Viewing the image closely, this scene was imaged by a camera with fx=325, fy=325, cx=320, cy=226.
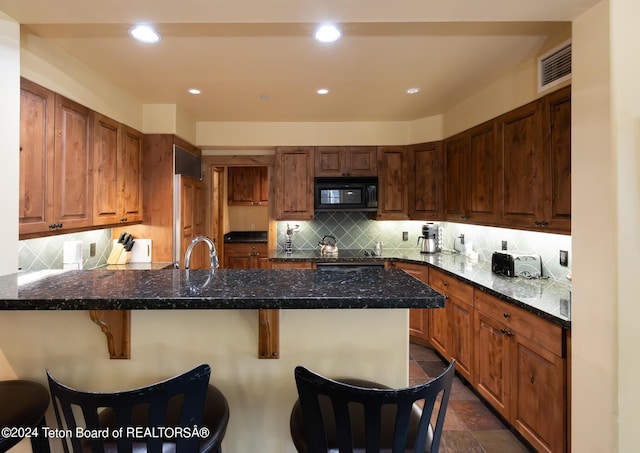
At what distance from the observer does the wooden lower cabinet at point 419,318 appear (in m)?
3.37

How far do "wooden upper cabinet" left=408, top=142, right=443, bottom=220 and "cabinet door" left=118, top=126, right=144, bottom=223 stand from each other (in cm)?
293

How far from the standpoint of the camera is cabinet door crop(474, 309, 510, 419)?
6.95ft

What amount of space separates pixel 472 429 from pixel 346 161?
2.88 m

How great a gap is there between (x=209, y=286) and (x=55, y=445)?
0.91 metres

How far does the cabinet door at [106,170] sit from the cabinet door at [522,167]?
3248 mm

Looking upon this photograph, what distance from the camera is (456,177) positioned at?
3.39m

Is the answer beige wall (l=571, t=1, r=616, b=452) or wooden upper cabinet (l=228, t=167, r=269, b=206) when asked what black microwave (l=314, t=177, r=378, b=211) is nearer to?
beige wall (l=571, t=1, r=616, b=452)

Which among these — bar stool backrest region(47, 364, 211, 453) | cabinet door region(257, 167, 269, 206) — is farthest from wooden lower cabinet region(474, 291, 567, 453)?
cabinet door region(257, 167, 269, 206)

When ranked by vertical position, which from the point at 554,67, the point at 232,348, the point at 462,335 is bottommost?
the point at 462,335

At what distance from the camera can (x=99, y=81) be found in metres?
2.64

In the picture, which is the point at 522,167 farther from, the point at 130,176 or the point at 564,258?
the point at 130,176

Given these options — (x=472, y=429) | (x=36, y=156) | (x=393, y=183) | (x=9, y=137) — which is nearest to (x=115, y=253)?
(x=36, y=156)

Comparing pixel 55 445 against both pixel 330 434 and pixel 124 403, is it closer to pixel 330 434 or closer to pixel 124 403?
pixel 124 403

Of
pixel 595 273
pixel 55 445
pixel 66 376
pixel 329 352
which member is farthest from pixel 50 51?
pixel 595 273
